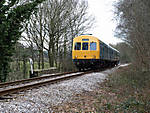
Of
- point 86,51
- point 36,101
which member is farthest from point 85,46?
point 36,101

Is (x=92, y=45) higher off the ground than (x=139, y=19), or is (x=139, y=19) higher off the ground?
(x=139, y=19)

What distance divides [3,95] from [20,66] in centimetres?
1062

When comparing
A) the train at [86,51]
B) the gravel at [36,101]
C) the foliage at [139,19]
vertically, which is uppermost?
the foliage at [139,19]

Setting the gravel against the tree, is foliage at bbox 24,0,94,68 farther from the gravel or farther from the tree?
the gravel

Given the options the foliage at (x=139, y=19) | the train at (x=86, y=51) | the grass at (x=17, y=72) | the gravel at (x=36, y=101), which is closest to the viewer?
the gravel at (x=36, y=101)

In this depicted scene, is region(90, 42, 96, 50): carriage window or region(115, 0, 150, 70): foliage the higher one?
region(115, 0, 150, 70): foliage

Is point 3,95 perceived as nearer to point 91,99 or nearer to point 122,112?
point 91,99

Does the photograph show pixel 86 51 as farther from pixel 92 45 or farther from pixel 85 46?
pixel 92 45

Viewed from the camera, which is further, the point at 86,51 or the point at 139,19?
the point at 86,51

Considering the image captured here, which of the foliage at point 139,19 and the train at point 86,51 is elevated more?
the foliage at point 139,19

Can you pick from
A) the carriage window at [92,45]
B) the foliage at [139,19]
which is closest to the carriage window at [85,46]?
the carriage window at [92,45]

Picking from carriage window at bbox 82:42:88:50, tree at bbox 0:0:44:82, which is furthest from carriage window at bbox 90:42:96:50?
tree at bbox 0:0:44:82

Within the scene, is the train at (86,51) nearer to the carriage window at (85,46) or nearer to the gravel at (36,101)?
the carriage window at (85,46)

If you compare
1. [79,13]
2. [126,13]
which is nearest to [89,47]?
[126,13]
